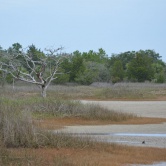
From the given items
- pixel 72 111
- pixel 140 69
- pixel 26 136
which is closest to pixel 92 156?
pixel 26 136

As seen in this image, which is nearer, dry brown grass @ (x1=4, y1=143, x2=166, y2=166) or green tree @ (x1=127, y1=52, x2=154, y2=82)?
dry brown grass @ (x1=4, y1=143, x2=166, y2=166)

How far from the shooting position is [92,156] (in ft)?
42.8

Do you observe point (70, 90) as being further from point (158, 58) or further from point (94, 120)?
point (158, 58)

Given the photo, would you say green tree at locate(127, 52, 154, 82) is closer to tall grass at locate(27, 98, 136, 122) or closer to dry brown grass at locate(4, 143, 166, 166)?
tall grass at locate(27, 98, 136, 122)

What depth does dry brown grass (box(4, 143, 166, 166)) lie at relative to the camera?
11.2m

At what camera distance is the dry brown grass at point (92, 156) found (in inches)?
439

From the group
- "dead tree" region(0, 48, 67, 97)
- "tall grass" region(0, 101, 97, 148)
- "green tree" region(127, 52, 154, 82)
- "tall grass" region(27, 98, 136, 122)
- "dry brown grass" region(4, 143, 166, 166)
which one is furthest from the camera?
"green tree" region(127, 52, 154, 82)

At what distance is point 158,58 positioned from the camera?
13450 cm

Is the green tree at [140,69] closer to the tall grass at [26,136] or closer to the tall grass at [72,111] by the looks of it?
the tall grass at [72,111]

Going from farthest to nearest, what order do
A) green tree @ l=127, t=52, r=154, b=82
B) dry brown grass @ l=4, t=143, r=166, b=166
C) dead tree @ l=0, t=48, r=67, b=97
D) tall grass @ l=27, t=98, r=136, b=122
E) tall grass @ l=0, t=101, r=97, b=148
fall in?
green tree @ l=127, t=52, r=154, b=82, dead tree @ l=0, t=48, r=67, b=97, tall grass @ l=27, t=98, r=136, b=122, tall grass @ l=0, t=101, r=97, b=148, dry brown grass @ l=4, t=143, r=166, b=166

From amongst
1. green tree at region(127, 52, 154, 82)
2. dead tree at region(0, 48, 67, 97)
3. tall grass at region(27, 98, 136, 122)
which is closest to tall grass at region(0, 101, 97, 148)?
tall grass at region(27, 98, 136, 122)

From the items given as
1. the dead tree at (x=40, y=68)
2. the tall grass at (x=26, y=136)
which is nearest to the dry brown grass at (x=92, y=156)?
the tall grass at (x=26, y=136)

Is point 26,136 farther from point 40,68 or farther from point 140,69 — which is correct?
point 140,69

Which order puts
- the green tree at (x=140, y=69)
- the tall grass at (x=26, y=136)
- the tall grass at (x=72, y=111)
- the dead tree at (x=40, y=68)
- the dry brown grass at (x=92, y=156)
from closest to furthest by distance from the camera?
1. the dry brown grass at (x=92, y=156)
2. the tall grass at (x=26, y=136)
3. the tall grass at (x=72, y=111)
4. the dead tree at (x=40, y=68)
5. the green tree at (x=140, y=69)
